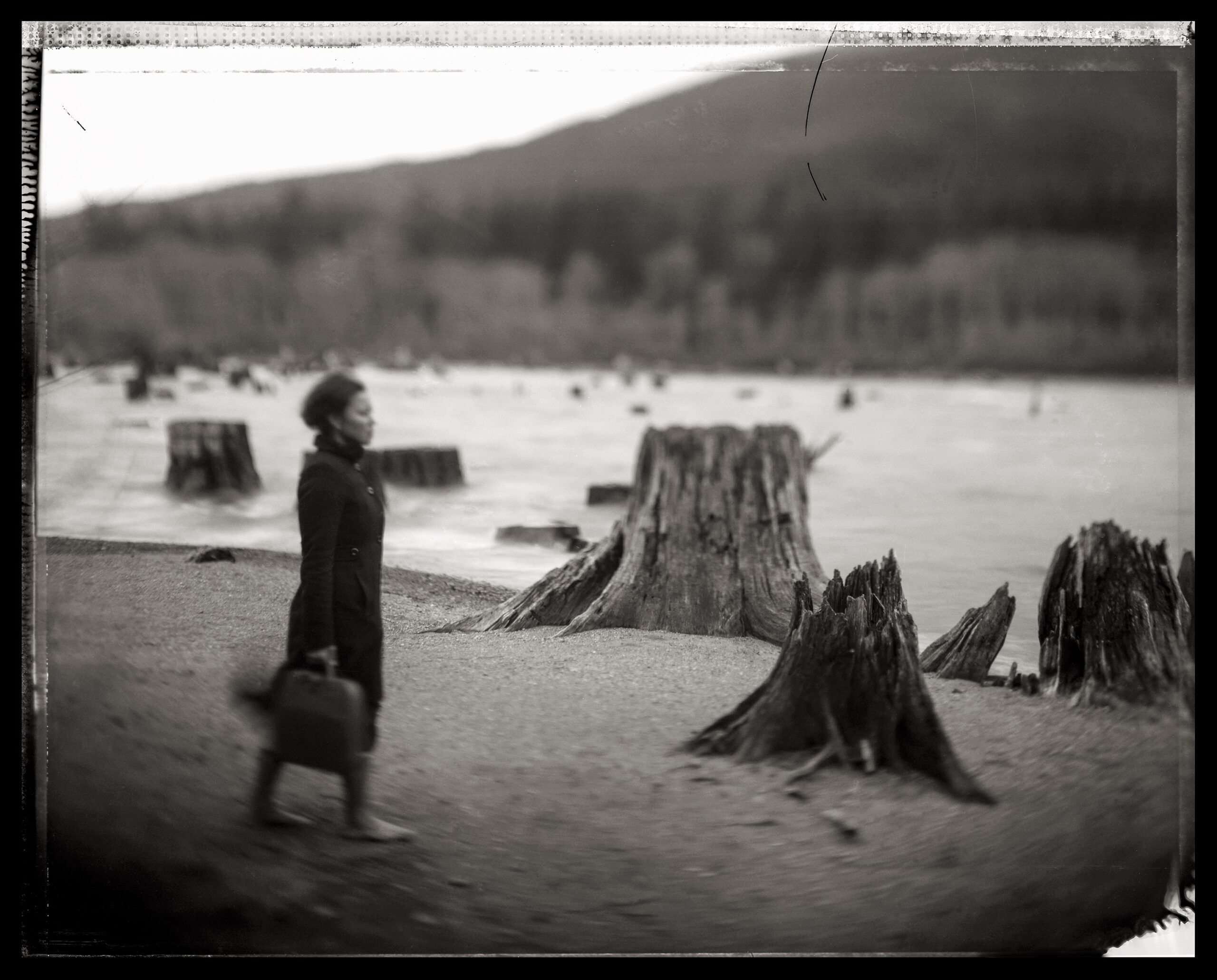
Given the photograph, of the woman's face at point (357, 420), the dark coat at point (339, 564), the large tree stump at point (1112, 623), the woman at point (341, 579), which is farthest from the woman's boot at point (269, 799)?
the large tree stump at point (1112, 623)

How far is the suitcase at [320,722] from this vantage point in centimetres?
306

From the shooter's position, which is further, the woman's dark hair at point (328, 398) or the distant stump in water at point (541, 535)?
the distant stump in water at point (541, 535)

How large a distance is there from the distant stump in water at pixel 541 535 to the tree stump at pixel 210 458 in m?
0.78

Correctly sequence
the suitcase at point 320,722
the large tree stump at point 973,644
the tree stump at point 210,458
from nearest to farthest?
the suitcase at point 320,722, the large tree stump at point 973,644, the tree stump at point 210,458

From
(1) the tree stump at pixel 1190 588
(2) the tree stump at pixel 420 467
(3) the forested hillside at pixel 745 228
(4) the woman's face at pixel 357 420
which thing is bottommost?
(1) the tree stump at pixel 1190 588

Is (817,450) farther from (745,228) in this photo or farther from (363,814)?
(363,814)

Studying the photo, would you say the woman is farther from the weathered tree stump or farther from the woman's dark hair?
the weathered tree stump

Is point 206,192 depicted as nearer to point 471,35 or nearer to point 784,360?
point 471,35

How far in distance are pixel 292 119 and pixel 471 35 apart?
62cm

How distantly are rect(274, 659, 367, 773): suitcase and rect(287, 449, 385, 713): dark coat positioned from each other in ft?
0.25

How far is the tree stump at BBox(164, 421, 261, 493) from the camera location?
3.36 metres

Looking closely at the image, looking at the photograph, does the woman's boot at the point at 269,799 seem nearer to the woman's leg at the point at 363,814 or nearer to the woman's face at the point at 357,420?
the woman's leg at the point at 363,814
